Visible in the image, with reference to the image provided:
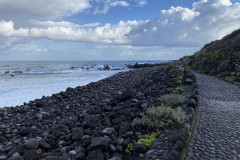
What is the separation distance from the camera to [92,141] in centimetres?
427

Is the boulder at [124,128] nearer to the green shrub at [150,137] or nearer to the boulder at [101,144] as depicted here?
the green shrub at [150,137]

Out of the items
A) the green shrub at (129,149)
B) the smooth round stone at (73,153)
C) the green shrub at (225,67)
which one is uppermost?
the green shrub at (225,67)

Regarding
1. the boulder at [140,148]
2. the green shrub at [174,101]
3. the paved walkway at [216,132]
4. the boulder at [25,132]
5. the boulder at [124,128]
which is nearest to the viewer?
the paved walkway at [216,132]

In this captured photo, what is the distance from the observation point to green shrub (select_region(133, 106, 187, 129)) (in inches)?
191

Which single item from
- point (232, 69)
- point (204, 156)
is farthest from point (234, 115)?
point (232, 69)

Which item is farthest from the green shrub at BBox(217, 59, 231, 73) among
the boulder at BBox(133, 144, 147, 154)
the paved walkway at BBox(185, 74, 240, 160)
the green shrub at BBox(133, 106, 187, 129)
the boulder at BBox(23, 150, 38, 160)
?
the boulder at BBox(23, 150, 38, 160)

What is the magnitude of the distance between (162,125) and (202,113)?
213 cm

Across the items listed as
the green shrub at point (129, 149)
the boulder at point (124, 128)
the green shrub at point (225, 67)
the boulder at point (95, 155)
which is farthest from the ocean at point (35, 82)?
the green shrub at point (225, 67)

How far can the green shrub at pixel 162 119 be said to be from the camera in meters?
4.84

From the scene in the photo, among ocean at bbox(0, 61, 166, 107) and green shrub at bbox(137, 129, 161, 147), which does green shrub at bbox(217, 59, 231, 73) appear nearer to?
green shrub at bbox(137, 129, 161, 147)

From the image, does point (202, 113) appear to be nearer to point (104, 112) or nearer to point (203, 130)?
point (203, 130)

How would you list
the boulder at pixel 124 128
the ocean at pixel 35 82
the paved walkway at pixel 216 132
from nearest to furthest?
the paved walkway at pixel 216 132 → the boulder at pixel 124 128 → the ocean at pixel 35 82

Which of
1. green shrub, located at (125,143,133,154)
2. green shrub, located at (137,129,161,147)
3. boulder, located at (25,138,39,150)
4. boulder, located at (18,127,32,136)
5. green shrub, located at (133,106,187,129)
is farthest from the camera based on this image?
boulder, located at (18,127,32,136)

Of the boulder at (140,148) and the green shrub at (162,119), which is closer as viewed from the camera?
the boulder at (140,148)
